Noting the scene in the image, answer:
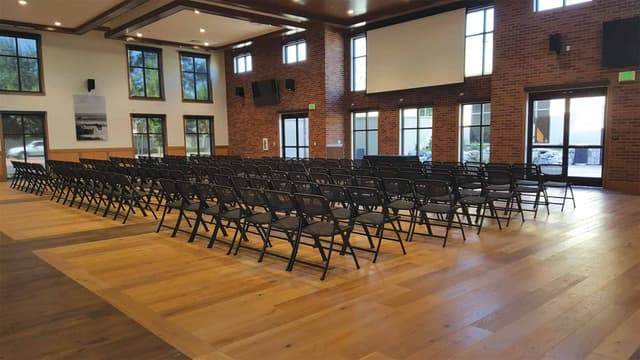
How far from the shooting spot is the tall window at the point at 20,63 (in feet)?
46.0

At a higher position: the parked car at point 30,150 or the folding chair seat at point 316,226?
the parked car at point 30,150

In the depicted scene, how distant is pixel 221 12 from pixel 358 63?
465cm

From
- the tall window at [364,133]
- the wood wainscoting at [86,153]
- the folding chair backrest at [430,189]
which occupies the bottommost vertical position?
the folding chair backrest at [430,189]

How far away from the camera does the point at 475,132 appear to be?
12.1m

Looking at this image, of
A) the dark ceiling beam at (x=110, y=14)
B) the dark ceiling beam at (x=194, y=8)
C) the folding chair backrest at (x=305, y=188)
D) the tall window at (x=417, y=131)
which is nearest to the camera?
the folding chair backrest at (x=305, y=188)

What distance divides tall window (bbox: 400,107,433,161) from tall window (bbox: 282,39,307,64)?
409 cm

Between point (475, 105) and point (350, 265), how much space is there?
9058mm

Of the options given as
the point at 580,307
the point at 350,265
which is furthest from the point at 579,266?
the point at 350,265

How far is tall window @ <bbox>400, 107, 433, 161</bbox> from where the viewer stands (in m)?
13.0

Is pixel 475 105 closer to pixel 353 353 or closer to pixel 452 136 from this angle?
pixel 452 136

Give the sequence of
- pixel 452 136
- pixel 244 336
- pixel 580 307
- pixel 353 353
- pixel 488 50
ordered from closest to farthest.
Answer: pixel 353 353 < pixel 244 336 < pixel 580 307 < pixel 488 50 < pixel 452 136

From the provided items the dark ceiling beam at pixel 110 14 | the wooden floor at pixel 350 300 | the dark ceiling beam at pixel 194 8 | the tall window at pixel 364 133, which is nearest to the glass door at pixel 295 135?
the tall window at pixel 364 133

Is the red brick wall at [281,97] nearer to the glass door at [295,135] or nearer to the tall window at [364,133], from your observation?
the glass door at [295,135]

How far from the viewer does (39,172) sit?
1055cm
